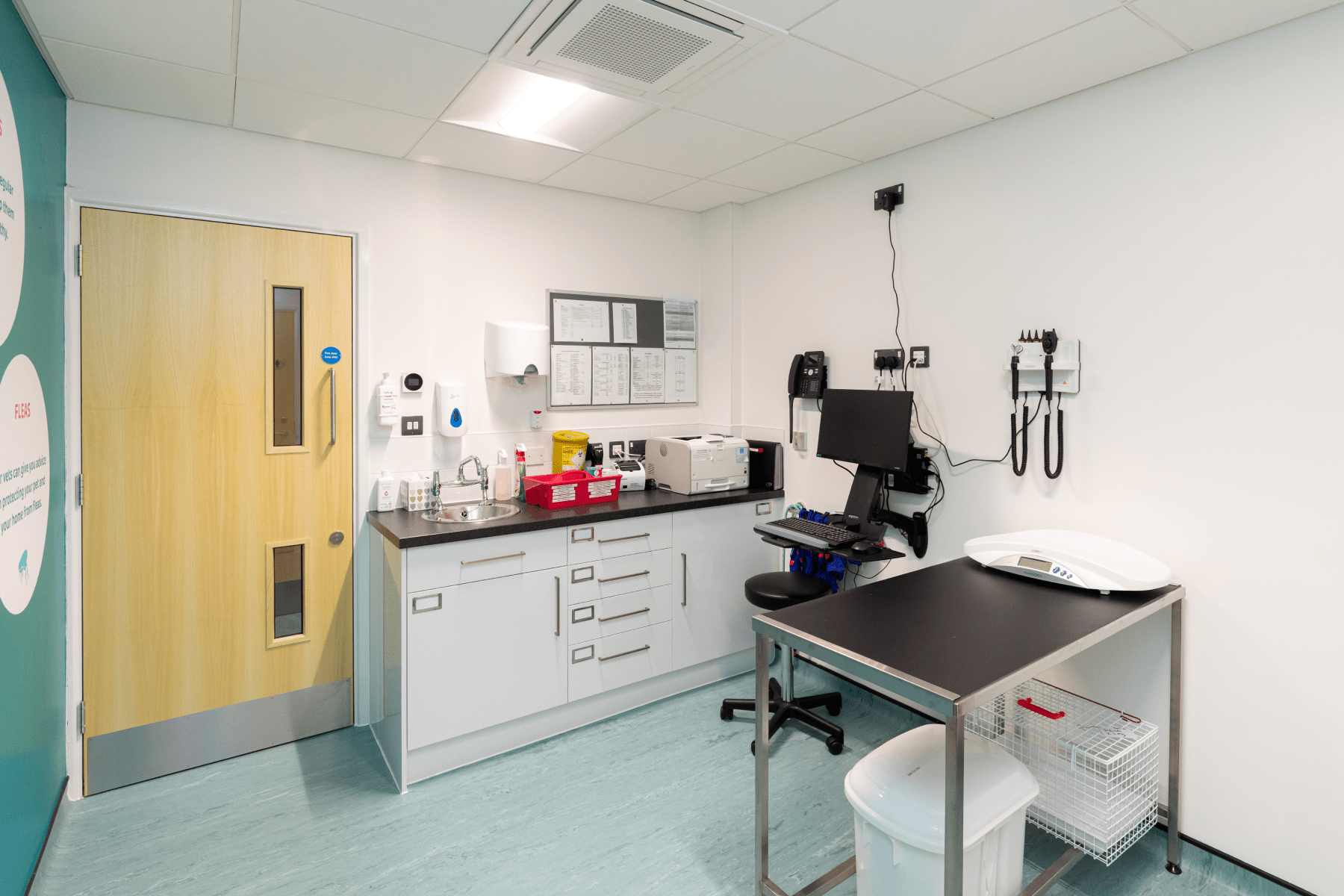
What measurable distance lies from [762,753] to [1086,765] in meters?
0.94

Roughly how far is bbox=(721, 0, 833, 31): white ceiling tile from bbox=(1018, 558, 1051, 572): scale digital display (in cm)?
176

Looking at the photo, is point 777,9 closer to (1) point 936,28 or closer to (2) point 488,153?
(1) point 936,28

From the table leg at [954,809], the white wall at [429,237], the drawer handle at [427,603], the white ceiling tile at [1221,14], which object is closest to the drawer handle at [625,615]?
the drawer handle at [427,603]

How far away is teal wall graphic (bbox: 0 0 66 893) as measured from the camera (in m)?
1.72

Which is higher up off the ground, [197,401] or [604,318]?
[604,318]

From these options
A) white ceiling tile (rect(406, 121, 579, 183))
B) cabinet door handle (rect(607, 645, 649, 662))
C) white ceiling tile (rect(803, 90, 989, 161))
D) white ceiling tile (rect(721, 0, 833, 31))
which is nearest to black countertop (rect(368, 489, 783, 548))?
cabinet door handle (rect(607, 645, 649, 662))

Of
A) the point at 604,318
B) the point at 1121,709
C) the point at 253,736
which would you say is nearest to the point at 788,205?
the point at 604,318

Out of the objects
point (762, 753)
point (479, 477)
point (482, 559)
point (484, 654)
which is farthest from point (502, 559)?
point (762, 753)

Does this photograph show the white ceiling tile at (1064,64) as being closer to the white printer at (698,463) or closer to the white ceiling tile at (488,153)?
the white ceiling tile at (488,153)

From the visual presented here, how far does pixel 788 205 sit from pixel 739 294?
556 millimetres

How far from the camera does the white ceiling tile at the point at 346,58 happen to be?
75.6 inches

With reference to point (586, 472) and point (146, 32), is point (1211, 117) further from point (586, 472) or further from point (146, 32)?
point (146, 32)

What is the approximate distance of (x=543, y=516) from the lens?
2.88 meters

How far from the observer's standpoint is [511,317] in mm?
3395
